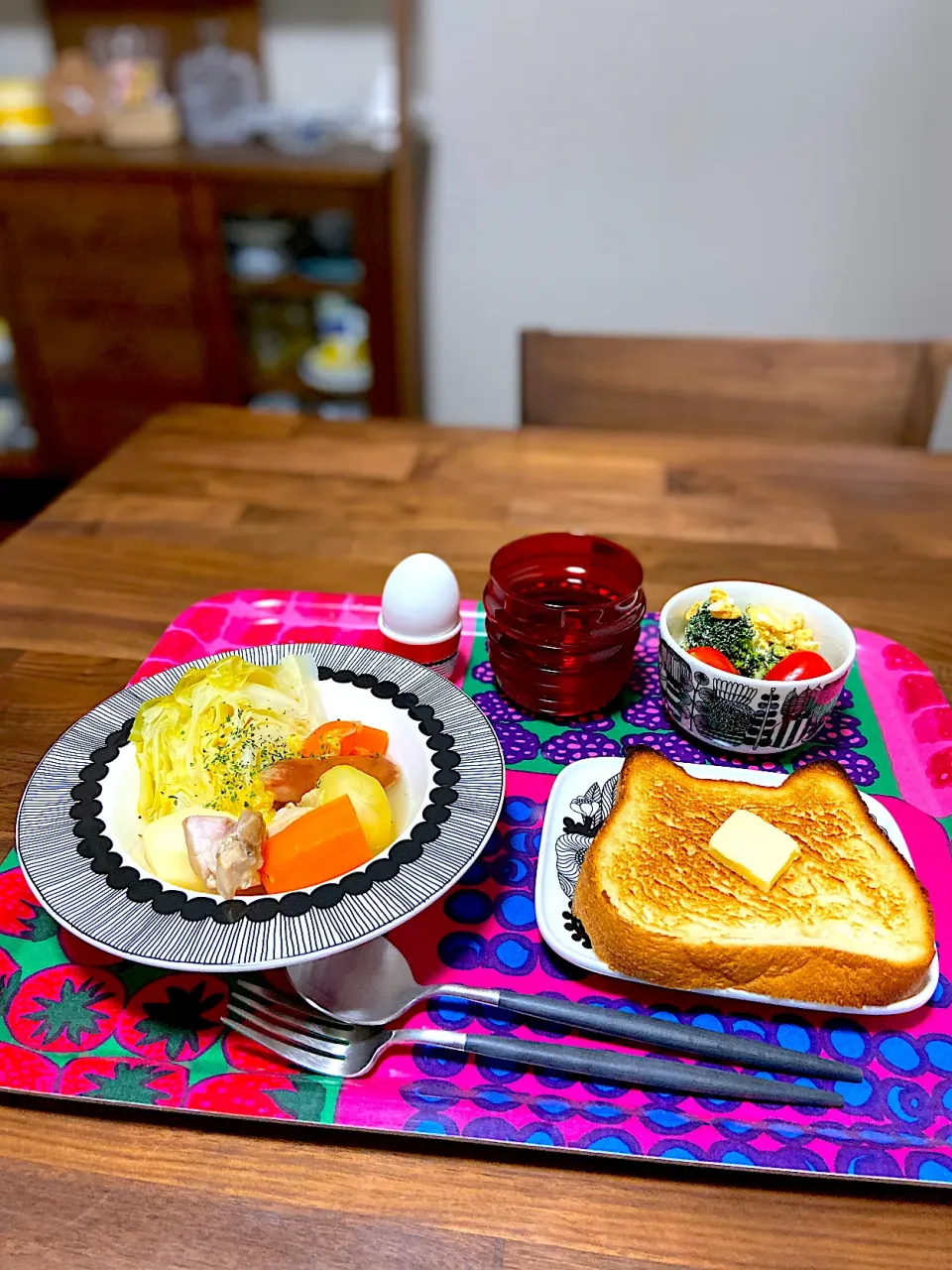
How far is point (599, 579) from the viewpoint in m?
1.06

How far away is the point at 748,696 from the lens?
0.89 meters

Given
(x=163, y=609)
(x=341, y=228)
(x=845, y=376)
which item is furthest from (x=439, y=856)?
(x=341, y=228)

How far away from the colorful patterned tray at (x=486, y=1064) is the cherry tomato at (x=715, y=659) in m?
0.20

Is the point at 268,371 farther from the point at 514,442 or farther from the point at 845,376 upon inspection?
the point at 845,376

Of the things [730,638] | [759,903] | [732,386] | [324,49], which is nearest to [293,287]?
[324,49]

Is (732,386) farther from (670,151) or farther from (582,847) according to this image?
(670,151)

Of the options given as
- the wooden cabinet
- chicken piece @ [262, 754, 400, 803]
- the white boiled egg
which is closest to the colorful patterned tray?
chicken piece @ [262, 754, 400, 803]

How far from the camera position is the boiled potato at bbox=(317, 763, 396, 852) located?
29.5 inches

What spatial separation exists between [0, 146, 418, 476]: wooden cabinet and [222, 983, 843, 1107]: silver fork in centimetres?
231

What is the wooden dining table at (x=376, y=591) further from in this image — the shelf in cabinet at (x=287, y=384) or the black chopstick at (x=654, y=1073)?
the shelf in cabinet at (x=287, y=384)

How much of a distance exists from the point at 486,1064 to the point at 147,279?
105 inches

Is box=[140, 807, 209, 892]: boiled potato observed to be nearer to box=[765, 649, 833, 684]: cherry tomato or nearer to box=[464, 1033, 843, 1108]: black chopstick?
box=[464, 1033, 843, 1108]: black chopstick

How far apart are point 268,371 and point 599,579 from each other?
85.6 inches

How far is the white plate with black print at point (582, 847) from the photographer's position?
689mm
